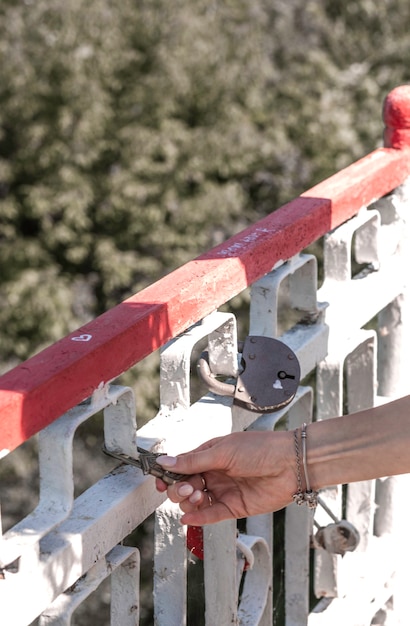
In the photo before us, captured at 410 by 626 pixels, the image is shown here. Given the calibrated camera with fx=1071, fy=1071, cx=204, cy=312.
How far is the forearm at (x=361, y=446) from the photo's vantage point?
155 centimetres

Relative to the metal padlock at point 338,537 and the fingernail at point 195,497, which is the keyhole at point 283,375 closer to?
the fingernail at point 195,497

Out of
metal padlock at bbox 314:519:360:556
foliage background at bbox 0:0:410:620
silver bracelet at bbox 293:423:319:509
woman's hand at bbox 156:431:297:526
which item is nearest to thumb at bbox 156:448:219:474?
woman's hand at bbox 156:431:297:526

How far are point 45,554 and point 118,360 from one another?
26 cm

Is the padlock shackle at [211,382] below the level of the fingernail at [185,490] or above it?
above

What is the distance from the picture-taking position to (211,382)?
1.65 meters

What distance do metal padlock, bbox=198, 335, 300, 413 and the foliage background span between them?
9.22 m

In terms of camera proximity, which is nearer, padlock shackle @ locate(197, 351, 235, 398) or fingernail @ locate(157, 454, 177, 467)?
fingernail @ locate(157, 454, 177, 467)

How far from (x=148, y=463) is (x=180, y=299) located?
0.24 m

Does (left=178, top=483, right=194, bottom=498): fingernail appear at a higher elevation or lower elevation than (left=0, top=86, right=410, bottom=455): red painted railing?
lower

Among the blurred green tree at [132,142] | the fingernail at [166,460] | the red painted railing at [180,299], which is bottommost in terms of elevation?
the blurred green tree at [132,142]

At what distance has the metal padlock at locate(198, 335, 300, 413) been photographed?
1.68 meters

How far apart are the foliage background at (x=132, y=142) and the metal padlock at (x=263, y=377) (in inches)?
363

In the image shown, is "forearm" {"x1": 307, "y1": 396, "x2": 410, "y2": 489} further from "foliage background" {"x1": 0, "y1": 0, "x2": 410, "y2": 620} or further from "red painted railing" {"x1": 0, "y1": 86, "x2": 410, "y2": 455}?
"foliage background" {"x1": 0, "y1": 0, "x2": 410, "y2": 620}

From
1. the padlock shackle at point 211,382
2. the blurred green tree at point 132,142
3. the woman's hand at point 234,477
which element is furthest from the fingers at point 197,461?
the blurred green tree at point 132,142
